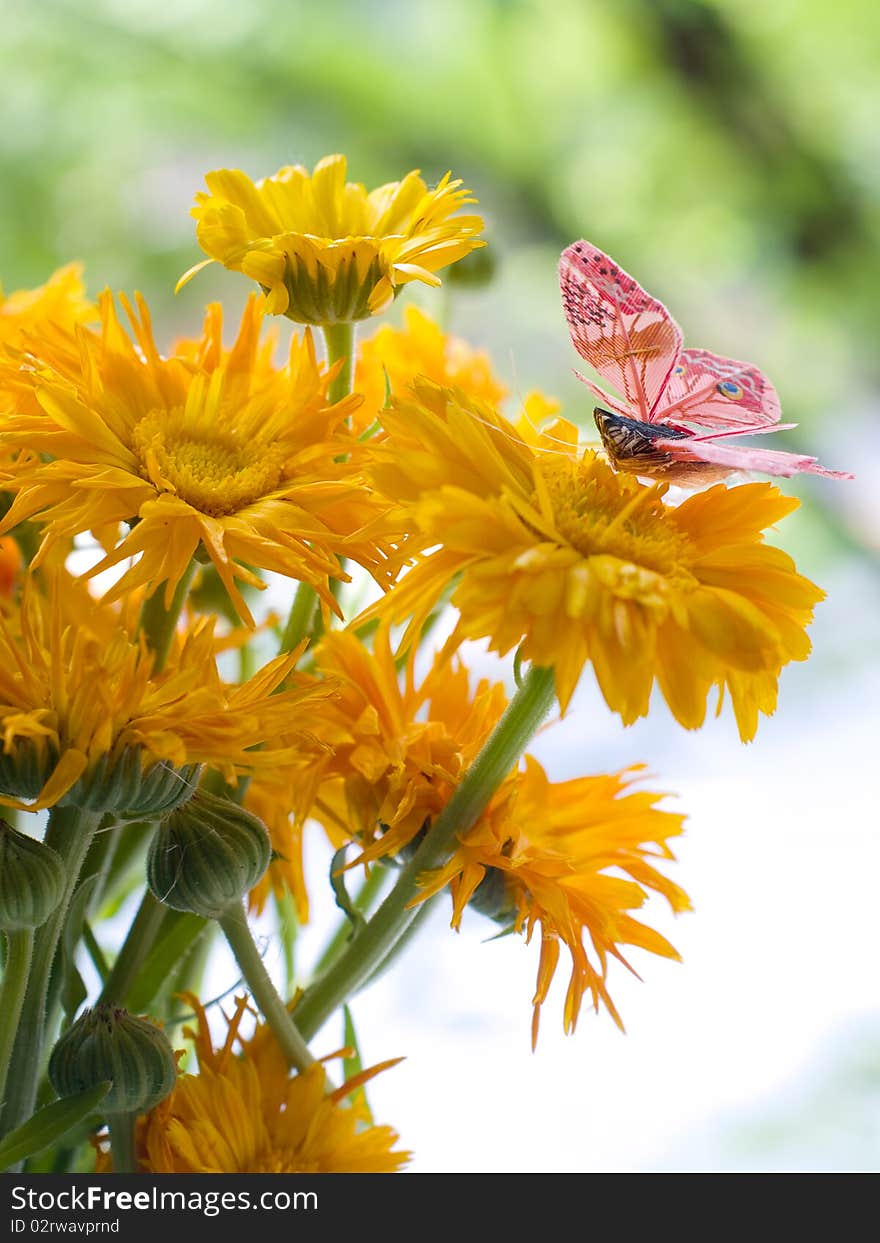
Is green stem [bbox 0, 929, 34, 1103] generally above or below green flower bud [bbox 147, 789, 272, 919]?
below

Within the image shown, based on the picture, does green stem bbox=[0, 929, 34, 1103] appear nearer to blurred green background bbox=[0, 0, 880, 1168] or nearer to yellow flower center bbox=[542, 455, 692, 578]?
yellow flower center bbox=[542, 455, 692, 578]

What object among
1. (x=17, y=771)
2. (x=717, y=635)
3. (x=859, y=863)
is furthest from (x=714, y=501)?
(x=859, y=863)

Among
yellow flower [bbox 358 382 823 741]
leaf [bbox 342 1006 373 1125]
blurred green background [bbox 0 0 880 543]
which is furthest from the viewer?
blurred green background [bbox 0 0 880 543]

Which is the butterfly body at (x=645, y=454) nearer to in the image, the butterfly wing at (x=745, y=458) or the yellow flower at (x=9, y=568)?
the butterfly wing at (x=745, y=458)

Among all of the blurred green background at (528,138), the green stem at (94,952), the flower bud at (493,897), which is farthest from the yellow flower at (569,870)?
the blurred green background at (528,138)

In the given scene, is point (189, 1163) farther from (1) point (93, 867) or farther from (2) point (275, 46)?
(2) point (275, 46)

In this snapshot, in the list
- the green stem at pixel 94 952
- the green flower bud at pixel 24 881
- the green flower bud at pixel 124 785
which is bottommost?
the green flower bud at pixel 24 881

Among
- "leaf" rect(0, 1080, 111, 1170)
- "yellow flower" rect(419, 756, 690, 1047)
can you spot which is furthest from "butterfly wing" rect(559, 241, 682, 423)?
"leaf" rect(0, 1080, 111, 1170)
